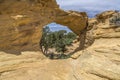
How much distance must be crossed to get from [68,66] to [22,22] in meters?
4.15

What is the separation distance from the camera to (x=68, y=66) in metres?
11.1

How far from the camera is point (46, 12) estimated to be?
1619 centimetres

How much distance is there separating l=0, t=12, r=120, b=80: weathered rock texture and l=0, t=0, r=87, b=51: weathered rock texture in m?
1.09

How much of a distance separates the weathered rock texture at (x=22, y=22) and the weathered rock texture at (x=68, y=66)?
109 centimetres

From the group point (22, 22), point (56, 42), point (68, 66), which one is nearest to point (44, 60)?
point (68, 66)

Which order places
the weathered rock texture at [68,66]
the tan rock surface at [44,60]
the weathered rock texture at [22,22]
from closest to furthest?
the weathered rock texture at [68,66] → the tan rock surface at [44,60] → the weathered rock texture at [22,22]

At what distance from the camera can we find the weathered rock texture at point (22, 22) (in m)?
12.2

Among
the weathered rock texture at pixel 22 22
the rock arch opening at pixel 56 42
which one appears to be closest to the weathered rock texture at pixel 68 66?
the weathered rock texture at pixel 22 22

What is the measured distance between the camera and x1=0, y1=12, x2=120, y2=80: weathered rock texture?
29.3 ft

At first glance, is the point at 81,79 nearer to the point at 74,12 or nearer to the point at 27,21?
the point at 27,21

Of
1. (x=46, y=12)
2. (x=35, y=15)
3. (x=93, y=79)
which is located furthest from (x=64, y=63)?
(x=46, y=12)

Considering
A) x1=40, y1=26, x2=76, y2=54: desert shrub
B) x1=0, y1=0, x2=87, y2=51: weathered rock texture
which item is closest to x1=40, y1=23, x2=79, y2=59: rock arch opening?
x1=40, y1=26, x2=76, y2=54: desert shrub

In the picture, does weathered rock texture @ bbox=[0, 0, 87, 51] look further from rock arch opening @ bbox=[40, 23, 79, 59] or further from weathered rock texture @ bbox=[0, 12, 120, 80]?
rock arch opening @ bbox=[40, 23, 79, 59]

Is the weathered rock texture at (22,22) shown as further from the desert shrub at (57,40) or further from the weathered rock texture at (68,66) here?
the desert shrub at (57,40)
